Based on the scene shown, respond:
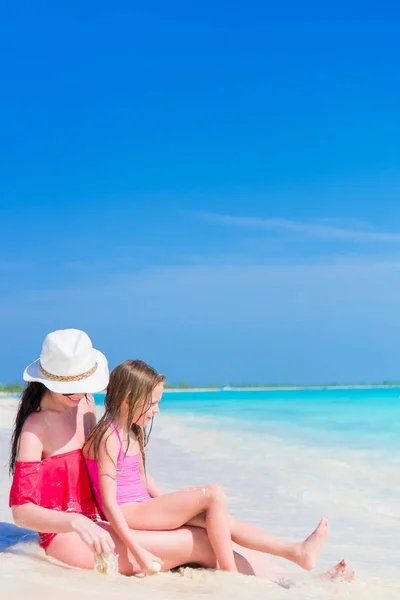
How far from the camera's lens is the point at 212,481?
297 inches

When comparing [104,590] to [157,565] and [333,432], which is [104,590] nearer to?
[157,565]

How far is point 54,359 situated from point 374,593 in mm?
1807

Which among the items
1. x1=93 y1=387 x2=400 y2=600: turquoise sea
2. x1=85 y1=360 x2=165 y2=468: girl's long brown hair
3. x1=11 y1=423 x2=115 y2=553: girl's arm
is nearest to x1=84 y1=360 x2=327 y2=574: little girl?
x1=85 y1=360 x2=165 y2=468: girl's long brown hair

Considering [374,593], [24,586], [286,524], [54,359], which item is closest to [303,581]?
[374,593]

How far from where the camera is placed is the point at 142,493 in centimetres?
362

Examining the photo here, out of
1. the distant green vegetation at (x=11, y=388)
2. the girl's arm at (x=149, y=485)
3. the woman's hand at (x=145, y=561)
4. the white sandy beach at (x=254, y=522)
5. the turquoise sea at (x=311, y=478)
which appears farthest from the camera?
the distant green vegetation at (x=11, y=388)

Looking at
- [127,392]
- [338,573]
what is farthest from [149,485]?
[338,573]

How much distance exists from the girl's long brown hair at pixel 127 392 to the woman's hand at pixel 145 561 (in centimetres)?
48

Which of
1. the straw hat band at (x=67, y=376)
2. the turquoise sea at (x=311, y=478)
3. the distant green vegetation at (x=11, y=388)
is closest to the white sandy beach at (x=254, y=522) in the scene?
the turquoise sea at (x=311, y=478)

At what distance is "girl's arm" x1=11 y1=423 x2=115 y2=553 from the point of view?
3.04m

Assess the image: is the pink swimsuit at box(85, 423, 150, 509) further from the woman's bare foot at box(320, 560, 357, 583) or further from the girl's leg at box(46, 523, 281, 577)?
the woman's bare foot at box(320, 560, 357, 583)

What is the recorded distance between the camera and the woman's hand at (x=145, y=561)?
10.5ft

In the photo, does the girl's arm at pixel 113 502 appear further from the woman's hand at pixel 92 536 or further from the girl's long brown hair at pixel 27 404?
the girl's long brown hair at pixel 27 404

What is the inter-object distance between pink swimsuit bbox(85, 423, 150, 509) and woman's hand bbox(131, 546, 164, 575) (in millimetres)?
324
